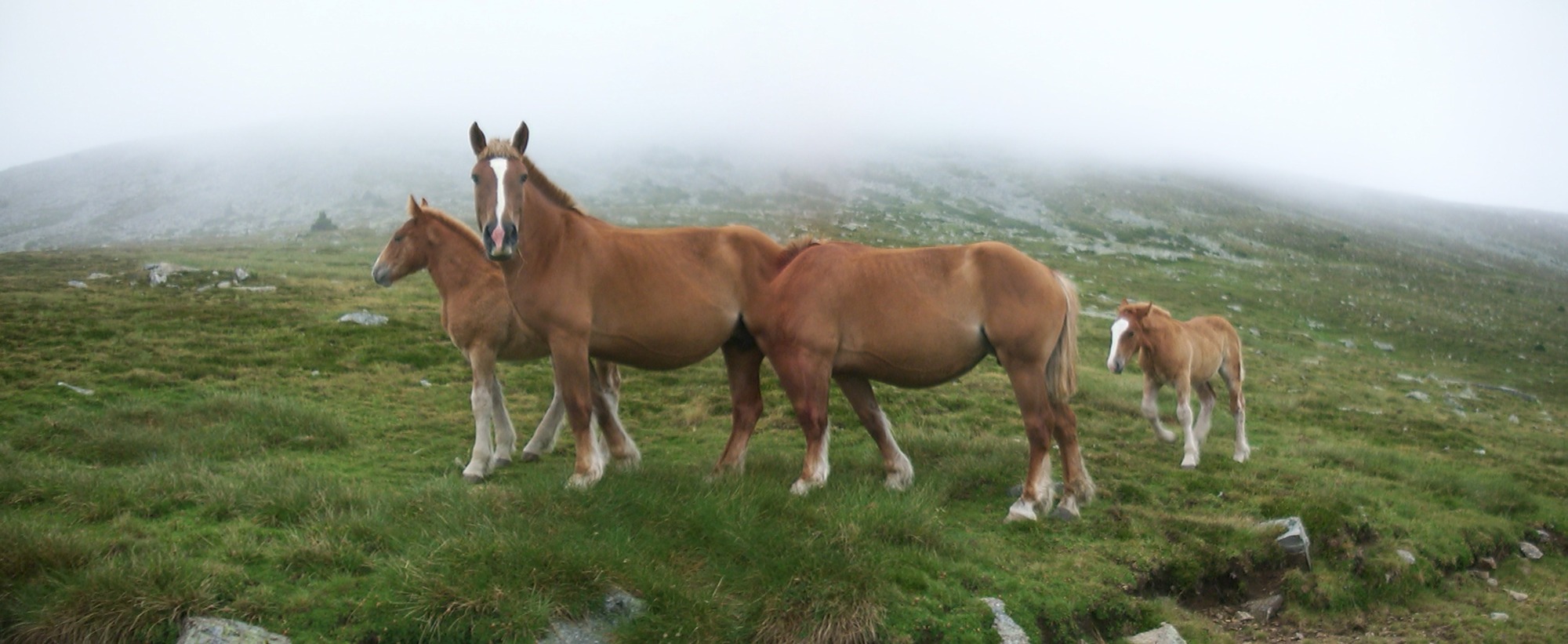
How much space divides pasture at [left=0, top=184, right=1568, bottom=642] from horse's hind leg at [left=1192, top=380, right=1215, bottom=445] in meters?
0.31

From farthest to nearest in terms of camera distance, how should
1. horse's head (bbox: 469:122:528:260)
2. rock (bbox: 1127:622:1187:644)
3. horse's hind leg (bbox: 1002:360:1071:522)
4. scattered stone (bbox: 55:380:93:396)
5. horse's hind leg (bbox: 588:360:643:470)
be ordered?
1. scattered stone (bbox: 55:380:93:396)
2. horse's hind leg (bbox: 588:360:643:470)
3. horse's hind leg (bbox: 1002:360:1071:522)
4. horse's head (bbox: 469:122:528:260)
5. rock (bbox: 1127:622:1187:644)

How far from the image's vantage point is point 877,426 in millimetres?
9070

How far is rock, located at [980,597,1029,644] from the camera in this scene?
20.2 feet

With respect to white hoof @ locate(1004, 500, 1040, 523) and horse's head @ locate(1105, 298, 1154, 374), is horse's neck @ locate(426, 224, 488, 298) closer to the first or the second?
white hoof @ locate(1004, 500, 1040, 523)

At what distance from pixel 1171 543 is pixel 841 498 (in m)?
2.87

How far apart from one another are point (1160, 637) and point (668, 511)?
366 cm

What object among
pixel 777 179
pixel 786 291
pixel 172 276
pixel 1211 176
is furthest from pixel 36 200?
pixel 1211 176

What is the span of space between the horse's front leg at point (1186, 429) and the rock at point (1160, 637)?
4683 mm

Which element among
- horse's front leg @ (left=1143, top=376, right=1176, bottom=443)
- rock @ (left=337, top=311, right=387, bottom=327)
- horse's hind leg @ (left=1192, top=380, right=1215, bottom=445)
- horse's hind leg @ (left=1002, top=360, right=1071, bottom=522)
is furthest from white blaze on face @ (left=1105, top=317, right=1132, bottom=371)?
rock @ (left=337, top=311, right=387, bottom=327)

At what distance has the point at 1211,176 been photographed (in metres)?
117

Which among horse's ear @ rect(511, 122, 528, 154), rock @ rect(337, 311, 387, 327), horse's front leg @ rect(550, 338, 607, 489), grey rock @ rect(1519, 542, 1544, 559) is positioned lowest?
grey rock @ rect(1519, 542, 1544, 559)

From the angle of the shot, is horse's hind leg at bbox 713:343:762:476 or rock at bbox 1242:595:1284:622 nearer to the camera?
rock at bbox 1242:595:1284:622

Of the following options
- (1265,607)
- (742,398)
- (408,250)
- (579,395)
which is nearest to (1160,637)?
(1265,607)

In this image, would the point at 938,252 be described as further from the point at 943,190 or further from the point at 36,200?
the point at 36,200
